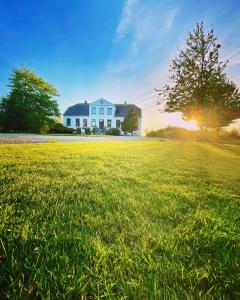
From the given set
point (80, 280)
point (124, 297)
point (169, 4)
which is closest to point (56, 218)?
point (80, 280)

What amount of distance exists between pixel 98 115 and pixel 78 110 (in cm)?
609

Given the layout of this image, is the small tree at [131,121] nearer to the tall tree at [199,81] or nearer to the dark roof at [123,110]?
the dark roof at [123,110]

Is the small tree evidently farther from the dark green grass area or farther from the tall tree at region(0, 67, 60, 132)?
the dark green grass area

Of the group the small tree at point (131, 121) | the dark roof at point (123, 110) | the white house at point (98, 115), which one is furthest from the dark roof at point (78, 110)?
the small tree at point (131, 121)

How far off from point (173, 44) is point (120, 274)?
1864cm

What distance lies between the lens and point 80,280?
0.70 metres

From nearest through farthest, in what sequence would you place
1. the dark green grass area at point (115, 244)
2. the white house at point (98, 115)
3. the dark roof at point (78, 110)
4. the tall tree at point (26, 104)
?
1. the dark green grass area at point (115, 244)
2. the tall tree at point (26, 104)
3. the white house at point (98, 115)
4. the dark roof at point (78, 110)

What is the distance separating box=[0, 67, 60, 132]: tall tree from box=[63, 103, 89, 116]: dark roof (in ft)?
46.1

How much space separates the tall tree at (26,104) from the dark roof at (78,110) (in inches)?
553

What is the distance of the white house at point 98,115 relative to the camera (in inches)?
1634

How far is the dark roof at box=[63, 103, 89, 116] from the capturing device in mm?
42869

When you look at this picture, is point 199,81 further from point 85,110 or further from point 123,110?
point 85,110

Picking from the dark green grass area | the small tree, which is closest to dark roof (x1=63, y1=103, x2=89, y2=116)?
the small tree

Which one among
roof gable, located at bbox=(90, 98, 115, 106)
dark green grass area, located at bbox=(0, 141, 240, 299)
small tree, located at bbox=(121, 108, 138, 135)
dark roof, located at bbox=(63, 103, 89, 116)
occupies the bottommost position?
dark green grass area, located at bbox=(0, 141, 240, 299)
